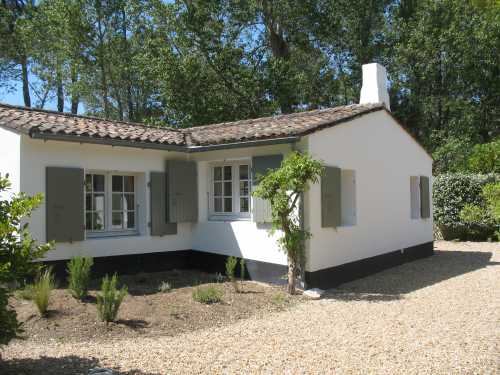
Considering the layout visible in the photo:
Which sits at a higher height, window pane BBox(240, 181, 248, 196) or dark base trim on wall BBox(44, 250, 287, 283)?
window pane BBox(240, 181, 248, 196)

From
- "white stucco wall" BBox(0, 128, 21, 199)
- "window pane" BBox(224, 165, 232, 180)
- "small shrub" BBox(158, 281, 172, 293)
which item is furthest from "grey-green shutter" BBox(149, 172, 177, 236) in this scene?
"white stucco wall" BBox(0, 128, 21, 199)

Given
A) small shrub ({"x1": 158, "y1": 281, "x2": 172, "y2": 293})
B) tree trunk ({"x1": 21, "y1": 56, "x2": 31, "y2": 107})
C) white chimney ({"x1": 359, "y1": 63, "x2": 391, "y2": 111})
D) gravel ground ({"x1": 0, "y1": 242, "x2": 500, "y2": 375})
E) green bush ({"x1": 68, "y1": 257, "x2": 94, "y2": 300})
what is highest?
tree trunk ({"x1": 21, "y1": 56, "x2": 31, "y2": 107})

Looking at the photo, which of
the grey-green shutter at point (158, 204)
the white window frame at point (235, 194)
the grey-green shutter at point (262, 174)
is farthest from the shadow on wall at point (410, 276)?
the grey-green shutter at point (158, 204)

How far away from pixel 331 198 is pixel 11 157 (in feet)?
19.1

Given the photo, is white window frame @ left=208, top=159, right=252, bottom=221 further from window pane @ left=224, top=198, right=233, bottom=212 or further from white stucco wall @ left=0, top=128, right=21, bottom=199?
white stucco wall @ left=0, top=128, right=21, bottom=199

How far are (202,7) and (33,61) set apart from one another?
35.2 ft

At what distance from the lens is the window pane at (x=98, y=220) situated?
31.6 ft

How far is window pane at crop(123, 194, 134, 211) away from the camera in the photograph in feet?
33.3

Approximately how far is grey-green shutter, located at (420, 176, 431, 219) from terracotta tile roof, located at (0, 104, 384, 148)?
3402mm

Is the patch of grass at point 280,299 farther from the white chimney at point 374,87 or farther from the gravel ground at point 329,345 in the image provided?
the white chimney at point 374,87

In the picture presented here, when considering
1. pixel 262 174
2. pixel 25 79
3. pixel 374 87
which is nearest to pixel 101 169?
pixel 262 174

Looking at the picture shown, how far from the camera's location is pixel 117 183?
1005cm

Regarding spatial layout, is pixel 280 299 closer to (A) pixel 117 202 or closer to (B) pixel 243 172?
(B) pixel 243 172

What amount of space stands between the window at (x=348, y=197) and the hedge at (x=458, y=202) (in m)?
7.84
